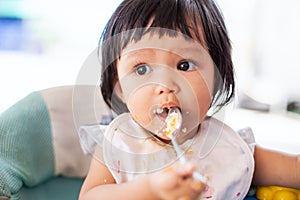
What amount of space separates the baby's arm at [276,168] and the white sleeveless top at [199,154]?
24 mm

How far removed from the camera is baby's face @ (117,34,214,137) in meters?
0.62

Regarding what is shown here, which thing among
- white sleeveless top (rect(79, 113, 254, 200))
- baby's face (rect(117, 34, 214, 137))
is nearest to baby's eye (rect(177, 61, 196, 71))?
baby's face (rect(117, 34, 214, 137))

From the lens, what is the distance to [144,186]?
0.52m

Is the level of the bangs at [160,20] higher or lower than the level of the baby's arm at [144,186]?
higher

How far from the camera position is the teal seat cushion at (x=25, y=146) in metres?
0.70

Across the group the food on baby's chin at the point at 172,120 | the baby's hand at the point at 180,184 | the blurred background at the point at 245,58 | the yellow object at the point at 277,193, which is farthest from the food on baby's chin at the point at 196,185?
the blurred background at the point at 245,58

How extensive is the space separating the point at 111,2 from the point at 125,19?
2.61ft

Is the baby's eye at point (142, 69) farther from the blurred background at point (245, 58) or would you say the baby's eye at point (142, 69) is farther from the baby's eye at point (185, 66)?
the blurred background at point (245, 58)

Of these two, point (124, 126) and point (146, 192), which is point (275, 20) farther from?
point (146, 192)

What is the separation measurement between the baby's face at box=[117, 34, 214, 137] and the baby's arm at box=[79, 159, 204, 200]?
0.09 metres

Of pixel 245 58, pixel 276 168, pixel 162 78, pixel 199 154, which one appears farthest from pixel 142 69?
pixel 245 58

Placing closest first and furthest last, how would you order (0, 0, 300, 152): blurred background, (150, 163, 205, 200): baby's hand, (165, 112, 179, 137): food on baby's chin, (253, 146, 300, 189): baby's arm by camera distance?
1. (150, 163, 205, 200): baby's hand
2. (165, 112, 179, 137): food on baby's chin
3. (253, 146, 300, 189): baby's arm
4. (0, 0, 300, 152): blurred background

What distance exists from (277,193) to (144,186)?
278mm

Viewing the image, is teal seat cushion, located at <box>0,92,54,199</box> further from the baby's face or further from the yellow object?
the yellow object
